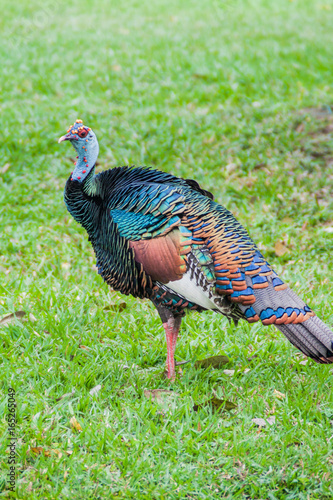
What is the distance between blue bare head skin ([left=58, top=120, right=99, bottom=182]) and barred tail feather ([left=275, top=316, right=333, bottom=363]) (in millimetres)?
1445

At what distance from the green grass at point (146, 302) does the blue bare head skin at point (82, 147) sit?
3.65 feet

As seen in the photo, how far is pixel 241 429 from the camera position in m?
2.98

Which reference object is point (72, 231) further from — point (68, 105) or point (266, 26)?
point (266, 26)

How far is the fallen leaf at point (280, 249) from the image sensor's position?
4.88 meters

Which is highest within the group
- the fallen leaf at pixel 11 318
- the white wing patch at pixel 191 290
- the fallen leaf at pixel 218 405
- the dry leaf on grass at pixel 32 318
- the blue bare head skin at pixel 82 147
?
the blue bare head skin at pixel 82 147

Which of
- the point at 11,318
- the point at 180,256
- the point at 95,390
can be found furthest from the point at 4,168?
the point at 180,256

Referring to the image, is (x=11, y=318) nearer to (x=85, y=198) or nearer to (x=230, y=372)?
(x=85, y=198)

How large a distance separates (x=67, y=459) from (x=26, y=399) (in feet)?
1.82

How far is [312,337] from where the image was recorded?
3.00m

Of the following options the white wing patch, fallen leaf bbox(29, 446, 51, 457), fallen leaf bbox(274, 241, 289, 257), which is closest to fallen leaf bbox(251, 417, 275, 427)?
the white wing patch

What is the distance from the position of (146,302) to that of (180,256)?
1.37m

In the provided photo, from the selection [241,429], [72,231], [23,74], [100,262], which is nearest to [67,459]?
[241,429]

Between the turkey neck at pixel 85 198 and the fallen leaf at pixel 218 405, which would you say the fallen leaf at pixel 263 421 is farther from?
the turkey neck at pixel 85 198

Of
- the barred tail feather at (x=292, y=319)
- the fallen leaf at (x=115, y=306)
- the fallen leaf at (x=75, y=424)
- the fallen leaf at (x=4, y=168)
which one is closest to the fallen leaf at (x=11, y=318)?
the fallen leaf at (x=115, y=306)
